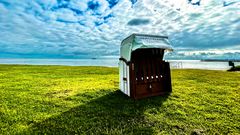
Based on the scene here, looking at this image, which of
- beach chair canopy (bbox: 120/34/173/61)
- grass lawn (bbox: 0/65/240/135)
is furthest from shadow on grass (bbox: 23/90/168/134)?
beach chair canopy (bbox: 120/34/173/61)

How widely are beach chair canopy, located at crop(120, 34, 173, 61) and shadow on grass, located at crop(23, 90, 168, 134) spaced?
77.1 inches

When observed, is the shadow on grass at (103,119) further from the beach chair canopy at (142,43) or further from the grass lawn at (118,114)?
the beach chair canopy at (142,43)

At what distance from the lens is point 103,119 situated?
16.2ft

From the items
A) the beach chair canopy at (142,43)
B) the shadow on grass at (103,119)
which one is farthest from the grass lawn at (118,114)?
the beach chair canopy at (142,43)

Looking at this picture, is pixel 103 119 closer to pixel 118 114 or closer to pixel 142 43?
pixel 118 114

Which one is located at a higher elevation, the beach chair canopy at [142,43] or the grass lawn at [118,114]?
the beach chair canopy at [142,43]

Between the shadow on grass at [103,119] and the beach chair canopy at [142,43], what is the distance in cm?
196

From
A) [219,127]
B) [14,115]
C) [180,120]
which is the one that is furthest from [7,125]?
[219,127]

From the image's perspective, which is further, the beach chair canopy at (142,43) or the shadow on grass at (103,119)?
the beach chair canopy at (142,43)

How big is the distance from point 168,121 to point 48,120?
3391mm

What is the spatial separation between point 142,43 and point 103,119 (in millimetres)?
3052

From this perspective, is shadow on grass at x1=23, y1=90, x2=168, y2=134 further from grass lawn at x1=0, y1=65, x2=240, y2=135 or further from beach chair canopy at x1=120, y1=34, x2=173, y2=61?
beach chair canopy at x1=120, y1=34, x2=173, y2=61

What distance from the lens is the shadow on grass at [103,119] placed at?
4290 millimetres

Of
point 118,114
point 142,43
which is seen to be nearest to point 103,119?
point 118,114
